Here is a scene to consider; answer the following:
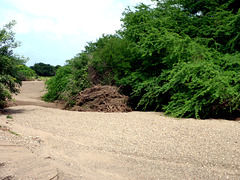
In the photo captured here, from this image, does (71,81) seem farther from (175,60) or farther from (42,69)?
(42,69)

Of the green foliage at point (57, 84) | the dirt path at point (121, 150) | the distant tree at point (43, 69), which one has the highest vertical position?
the distant tree at point (43, 69)

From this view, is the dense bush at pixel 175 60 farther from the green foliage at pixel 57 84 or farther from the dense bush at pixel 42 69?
the dense bush at pixel 42 69

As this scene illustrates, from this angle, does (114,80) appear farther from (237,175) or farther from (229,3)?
(237,175)

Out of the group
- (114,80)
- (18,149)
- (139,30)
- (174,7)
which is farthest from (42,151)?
(174,7)

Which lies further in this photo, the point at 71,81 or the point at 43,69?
the point at 43,69

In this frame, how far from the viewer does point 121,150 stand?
484cm

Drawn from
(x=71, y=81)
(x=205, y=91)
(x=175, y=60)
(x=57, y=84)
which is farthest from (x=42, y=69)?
(x=205, y=91)

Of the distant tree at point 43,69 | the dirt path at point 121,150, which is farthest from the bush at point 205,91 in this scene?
the distant tree at point 43,69

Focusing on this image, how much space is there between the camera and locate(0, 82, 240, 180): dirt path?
12.5ft

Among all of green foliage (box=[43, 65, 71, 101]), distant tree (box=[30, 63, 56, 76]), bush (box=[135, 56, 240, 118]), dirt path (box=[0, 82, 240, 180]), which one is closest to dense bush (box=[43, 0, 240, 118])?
bush (box=[135, 56, 240, 118])

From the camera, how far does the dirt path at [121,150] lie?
3823 mm

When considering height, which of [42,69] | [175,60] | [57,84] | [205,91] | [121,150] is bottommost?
[121,150]

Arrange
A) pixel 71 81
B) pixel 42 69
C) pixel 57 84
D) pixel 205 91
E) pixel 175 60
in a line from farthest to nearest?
pixel 42 69 → pixel 57 84 → pixel 71 81 → pixel 175 60 → pixel 205 91

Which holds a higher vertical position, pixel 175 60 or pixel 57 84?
pixel 175 60
